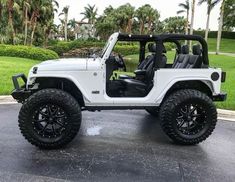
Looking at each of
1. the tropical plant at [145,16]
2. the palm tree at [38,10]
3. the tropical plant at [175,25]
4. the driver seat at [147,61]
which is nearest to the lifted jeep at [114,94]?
the driver seat at [147,61]

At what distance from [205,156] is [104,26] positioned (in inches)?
2187

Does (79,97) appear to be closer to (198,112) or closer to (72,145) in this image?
(72,145)

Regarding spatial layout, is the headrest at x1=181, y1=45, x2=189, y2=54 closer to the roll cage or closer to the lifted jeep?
the lifted jeep

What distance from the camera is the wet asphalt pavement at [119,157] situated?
4.25 meters

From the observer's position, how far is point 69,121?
5180 millimetres

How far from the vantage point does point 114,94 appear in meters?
5.75

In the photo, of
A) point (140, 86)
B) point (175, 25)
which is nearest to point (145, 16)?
point (175, 25)

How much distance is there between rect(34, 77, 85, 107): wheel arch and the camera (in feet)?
17.6

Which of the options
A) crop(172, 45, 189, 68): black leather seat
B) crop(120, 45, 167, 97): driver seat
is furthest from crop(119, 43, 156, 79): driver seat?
crop(172, 45, 189, 68): black leather seat

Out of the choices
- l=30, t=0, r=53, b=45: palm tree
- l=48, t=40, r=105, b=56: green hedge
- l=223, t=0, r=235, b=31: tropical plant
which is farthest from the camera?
l=223, t=0, r=235, b=31: tropical plant

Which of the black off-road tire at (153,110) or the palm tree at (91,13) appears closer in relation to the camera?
the black off-road tire at (153,110)

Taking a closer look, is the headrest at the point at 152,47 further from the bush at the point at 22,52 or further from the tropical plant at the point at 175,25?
the tropical plant at the point at 175,25

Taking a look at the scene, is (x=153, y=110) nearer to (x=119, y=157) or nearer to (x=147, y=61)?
(x=147, y=61)

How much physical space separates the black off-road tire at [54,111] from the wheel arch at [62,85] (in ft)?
0.80
